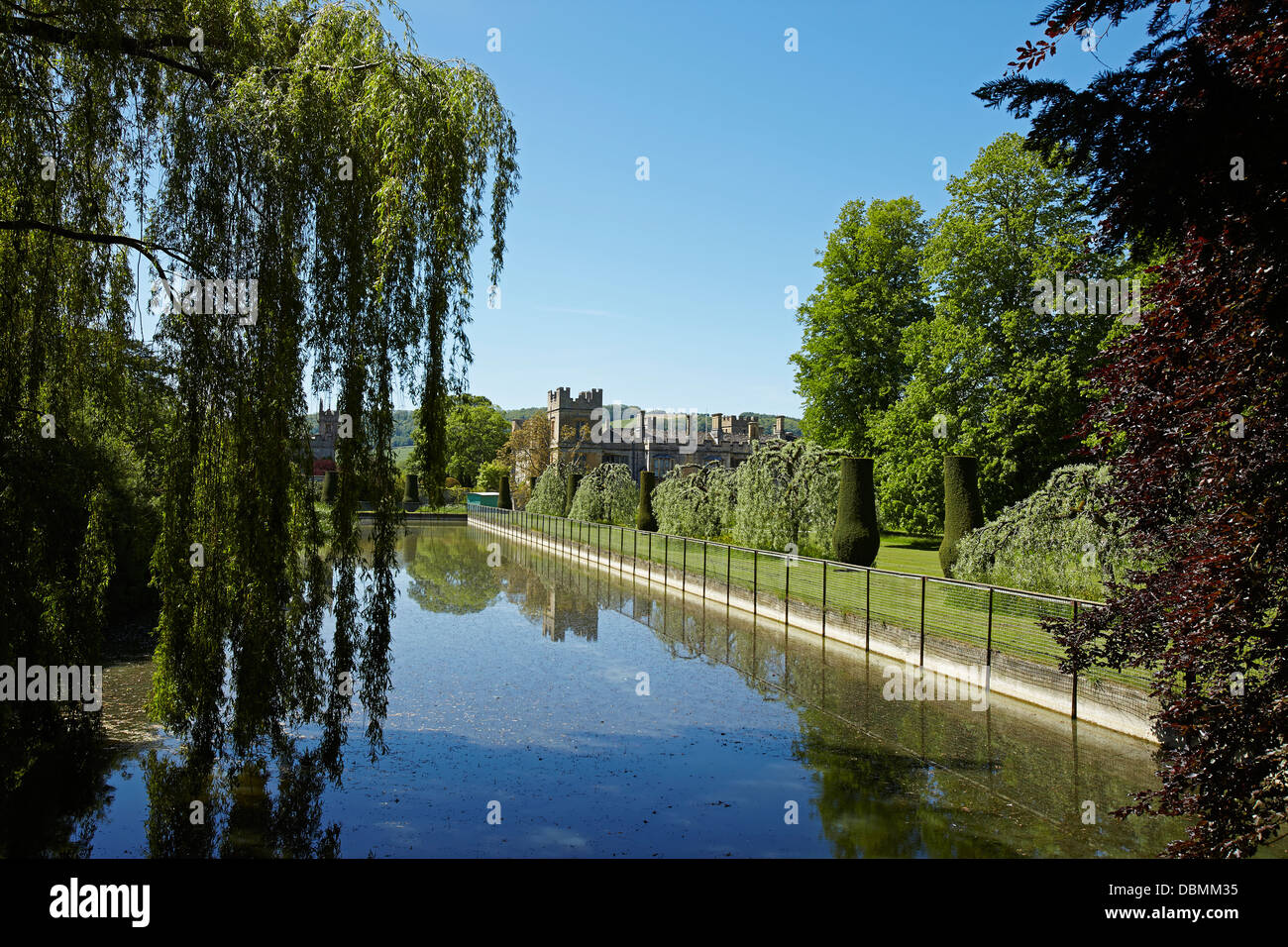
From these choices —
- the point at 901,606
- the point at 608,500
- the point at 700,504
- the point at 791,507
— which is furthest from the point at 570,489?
the point at 901,606

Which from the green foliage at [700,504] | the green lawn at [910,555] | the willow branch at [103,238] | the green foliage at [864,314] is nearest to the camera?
the willow branch at [103,238]

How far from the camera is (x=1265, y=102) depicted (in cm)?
355

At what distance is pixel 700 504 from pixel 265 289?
23347 millimetres

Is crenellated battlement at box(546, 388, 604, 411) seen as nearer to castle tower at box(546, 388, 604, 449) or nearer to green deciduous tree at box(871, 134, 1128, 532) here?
castle tower at box(546, 388, 604, 449)

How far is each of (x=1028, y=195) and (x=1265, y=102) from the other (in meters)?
24.8

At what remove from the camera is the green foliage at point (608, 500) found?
39688 mm

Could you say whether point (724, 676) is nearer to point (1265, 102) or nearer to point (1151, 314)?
point (1151, 314)

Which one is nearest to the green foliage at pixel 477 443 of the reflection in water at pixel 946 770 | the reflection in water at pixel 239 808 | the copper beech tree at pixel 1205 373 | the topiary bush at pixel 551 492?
the topiary bush at pixel 551 492

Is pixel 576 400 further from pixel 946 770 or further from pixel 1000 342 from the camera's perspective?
pixel 946 770

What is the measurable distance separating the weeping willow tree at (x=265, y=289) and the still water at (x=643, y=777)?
88 centimetres

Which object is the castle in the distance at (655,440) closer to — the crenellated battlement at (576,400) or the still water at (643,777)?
the crenellated battlement at (576,400)

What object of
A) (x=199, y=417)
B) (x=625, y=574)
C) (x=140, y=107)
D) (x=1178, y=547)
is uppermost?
(x=140, y=107)
